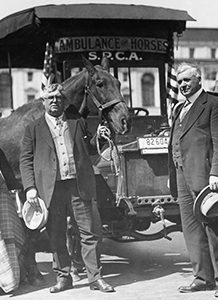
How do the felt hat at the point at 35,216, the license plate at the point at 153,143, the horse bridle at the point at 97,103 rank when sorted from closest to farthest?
the felt hat at the point at 35,216 < the horse bridle at the point at 97,103 < the license plate at the point at 153,143

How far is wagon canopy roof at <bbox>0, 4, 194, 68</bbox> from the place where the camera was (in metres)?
8.23

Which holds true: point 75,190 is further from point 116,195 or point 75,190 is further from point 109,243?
point 109,243

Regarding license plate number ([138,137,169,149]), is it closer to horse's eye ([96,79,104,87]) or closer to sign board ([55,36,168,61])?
horse's eye ([96,79,104,87])

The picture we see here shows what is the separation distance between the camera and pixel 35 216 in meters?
6.28

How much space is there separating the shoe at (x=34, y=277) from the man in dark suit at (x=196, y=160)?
1.50 meters

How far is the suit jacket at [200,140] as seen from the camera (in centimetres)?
586

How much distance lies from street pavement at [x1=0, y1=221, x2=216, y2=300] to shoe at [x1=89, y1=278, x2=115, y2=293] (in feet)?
0.17

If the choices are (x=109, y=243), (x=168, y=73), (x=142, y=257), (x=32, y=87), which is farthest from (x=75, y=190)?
(x=32, y=87)

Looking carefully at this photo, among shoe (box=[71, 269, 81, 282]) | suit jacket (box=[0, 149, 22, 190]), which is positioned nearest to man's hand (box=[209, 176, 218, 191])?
shoe (box=[71, 269, 81, 282])

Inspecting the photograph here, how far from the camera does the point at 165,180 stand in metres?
7.30

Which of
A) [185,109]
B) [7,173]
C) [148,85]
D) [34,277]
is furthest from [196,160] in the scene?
[148,85]

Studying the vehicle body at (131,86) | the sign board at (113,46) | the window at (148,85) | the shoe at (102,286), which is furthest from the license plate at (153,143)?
the window at (148,85)

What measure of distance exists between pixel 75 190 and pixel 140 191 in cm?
114

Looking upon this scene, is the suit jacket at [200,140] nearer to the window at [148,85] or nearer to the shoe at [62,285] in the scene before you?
the shoe at [62,285]
